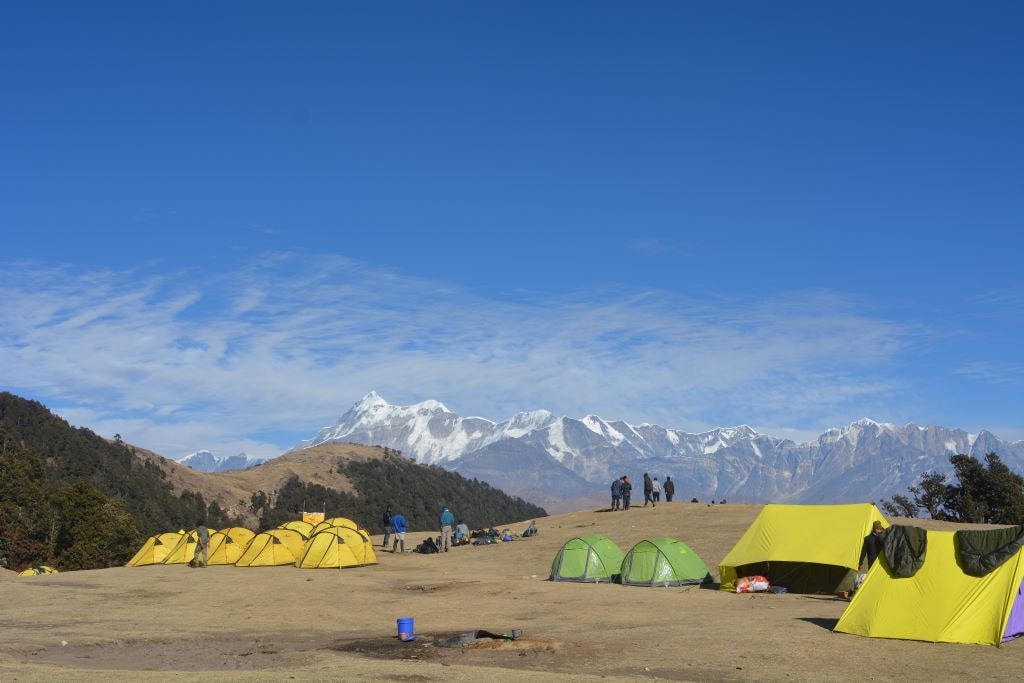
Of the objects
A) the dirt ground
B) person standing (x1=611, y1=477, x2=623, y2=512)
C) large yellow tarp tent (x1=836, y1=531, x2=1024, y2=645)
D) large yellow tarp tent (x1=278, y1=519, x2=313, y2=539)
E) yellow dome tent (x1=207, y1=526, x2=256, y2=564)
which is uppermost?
person standing (x1=611, y1=477, x2=623, y2=512)

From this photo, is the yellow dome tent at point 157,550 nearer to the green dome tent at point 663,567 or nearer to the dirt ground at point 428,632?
the dirt ground at point 428,632

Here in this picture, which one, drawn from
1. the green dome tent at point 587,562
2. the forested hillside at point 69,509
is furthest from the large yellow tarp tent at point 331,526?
the forested hillside at point 69,509

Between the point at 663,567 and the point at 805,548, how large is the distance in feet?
16.2

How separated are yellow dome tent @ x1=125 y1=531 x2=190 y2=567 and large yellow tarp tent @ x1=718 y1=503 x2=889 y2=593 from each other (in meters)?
28.2

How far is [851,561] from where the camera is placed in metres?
25.9

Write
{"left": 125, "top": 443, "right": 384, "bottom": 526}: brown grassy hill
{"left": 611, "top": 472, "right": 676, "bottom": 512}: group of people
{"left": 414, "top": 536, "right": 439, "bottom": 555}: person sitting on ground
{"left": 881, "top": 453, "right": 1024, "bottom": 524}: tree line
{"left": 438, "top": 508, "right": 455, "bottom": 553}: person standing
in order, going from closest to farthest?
{"left": 438, "top": 508, "right": 455, "bottom": 553}: person standing → {"left": 414, "top": 536, "right": 439, "bottom": 555}: person sitting on ground → {"left": 611, "top": 472, "right": 676, "bottom": 512}: group of people → {"left": 881, "top": 453, "right": 1024, "bottom": 524}: tree line → {"left": 125, "top": 443, "right": 384, "bottom": 526}: brown grassy hill

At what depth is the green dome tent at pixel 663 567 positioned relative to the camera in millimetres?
29969

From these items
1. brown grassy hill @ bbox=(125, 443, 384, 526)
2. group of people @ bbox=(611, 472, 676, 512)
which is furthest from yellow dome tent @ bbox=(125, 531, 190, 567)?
brown grassy hill @ bbox=(125, 443, 384, 526)

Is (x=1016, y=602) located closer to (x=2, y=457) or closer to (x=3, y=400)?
(x=2, y=457)

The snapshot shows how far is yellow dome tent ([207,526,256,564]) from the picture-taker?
1634 inches

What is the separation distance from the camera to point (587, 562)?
105 feet

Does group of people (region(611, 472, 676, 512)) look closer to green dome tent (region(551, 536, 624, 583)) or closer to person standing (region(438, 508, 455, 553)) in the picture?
person standing (region(438, 508, 455, 553))

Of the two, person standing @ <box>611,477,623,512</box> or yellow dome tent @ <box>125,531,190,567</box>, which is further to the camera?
person standing @ <box>611,477,623,512</box>

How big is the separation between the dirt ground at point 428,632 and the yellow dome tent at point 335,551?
2.65ft
